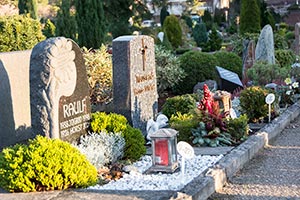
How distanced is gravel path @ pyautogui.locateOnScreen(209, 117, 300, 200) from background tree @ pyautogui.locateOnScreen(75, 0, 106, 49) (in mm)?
10257

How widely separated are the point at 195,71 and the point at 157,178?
27.4 feet

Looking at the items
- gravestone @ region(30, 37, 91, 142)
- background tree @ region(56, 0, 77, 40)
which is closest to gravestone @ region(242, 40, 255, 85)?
background tree @ region(56, 0, 77, 40)

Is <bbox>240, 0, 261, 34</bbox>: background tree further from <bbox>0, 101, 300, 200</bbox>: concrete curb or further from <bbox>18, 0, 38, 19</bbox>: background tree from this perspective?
<bbox>0, 101, 300, 200</bbox>: concrete curb

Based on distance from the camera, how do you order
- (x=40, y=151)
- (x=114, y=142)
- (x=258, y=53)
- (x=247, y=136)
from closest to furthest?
(x=40, y=151) < (x=114, y=142) < (x=247, y=136) < (x=258, y=53)

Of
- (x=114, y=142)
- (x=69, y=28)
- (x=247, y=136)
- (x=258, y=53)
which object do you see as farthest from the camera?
(x=69, y=28)

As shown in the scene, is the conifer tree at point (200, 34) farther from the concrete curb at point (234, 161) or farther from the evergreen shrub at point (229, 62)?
the concrete curb at point (234, 161)

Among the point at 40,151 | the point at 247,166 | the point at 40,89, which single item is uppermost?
the point at 40,89

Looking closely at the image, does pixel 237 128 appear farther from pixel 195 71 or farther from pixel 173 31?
pixel 173 31

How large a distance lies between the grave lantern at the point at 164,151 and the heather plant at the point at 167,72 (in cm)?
734

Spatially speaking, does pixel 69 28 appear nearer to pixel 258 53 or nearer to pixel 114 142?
pixel 258 53

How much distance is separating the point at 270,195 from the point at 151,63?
14.0 feet

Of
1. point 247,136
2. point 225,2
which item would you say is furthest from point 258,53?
point 225,2

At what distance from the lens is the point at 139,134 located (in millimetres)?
7996

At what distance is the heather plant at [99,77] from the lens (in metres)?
12.6
